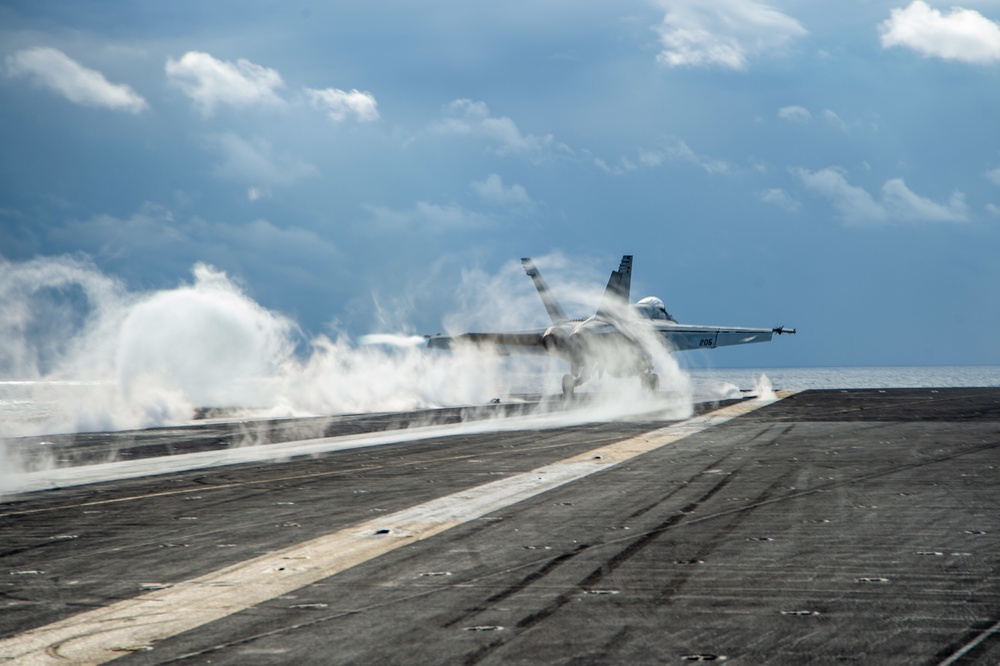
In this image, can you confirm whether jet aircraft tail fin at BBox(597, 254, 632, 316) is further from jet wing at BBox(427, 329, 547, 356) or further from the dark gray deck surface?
the dark gray deck surface

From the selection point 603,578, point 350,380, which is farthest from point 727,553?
point 350,380

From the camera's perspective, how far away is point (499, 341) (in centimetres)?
5225

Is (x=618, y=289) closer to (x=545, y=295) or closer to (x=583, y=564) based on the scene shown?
(x=545, y=295)

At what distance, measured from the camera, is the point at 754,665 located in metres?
5.19

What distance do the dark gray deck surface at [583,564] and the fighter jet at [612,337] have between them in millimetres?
27087

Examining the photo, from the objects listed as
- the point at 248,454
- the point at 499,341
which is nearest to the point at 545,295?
the point at 499,341

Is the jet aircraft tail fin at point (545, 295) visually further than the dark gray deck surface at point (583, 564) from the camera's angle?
Yes

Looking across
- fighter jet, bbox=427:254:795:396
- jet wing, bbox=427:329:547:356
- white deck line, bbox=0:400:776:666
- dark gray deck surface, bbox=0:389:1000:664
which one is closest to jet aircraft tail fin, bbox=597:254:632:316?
fighter jet, bbox=427:254:795:396

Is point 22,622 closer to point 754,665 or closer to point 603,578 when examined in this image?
point 603,578

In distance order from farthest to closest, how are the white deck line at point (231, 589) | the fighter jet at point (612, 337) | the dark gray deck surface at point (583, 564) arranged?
the fighter jet at point (612, 337) → the white deck line at point (231, 589) → the dark gray deck surface at point (583, 564)

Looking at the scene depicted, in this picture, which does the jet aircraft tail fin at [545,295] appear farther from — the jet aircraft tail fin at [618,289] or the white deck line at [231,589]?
the white deck line at [231,589]

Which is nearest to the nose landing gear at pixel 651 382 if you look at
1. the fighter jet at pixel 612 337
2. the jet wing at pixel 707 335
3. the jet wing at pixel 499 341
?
the fighter jet at pixel 612 337

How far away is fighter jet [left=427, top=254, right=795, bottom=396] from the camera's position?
1743 inches

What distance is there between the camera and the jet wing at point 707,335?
2136 inches
